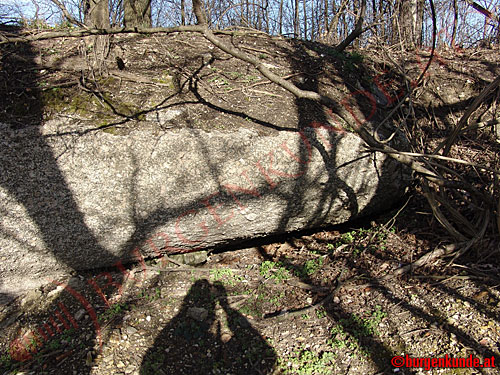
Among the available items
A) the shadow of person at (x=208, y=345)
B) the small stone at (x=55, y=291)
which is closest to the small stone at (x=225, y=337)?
the shadow of person at (x=208, y=345)

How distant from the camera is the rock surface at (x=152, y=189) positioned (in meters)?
2.21

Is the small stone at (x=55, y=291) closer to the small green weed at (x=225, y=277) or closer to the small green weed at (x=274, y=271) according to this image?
the small green weed at (x=225, y=277)

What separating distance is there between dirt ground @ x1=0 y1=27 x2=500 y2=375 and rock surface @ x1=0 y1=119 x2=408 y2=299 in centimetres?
14

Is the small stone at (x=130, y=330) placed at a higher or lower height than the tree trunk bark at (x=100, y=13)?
lower

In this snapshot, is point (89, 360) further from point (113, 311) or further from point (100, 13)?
point (100, 13)

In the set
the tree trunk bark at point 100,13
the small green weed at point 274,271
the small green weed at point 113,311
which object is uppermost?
the tree trunk bark at point 100,13

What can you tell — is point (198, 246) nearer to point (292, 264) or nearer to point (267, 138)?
point (292, 264)

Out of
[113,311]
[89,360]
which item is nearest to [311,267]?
[113,311]

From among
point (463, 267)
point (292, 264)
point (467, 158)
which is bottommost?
point (292, 264)

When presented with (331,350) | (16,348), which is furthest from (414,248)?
(16,348)

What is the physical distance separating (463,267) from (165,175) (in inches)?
84.8

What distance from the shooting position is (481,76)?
3.57m

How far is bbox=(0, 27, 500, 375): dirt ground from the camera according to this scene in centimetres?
204

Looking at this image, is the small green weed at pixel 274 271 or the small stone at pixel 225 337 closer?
the small stone at pixel 225 337
